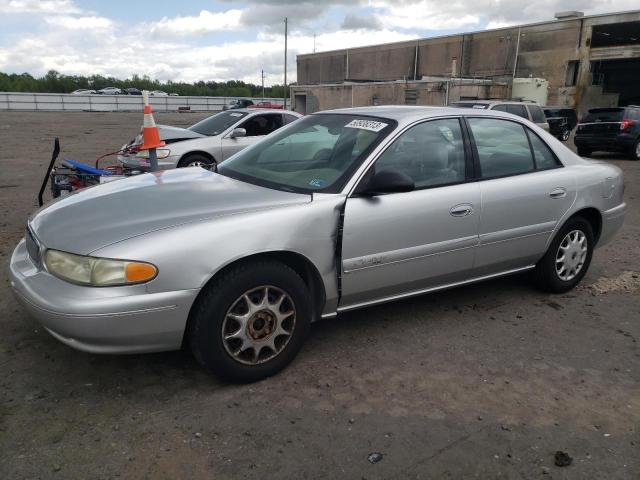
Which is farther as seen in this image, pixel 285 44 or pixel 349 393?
pixel 285 44

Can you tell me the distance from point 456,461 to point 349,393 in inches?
28.3

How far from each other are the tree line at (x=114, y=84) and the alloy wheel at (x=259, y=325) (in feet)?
295

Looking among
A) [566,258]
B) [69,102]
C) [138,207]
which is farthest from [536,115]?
[69,102]

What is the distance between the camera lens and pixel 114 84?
10331cm

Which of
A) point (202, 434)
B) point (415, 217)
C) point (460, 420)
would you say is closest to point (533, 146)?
point (415, 217)

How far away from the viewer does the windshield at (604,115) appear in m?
14.8

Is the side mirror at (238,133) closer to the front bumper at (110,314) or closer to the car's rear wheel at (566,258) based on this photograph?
Answer: the car's rear wheel at (566,258)

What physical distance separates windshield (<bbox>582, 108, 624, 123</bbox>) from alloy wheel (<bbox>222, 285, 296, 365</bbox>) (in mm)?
14939

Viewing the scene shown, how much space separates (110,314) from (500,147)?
9.85ft

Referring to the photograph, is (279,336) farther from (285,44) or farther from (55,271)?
(285,44)

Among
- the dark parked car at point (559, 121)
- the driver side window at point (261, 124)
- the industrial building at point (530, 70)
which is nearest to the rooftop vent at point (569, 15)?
the industrial building at point (530, 70)

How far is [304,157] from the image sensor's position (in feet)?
12.5

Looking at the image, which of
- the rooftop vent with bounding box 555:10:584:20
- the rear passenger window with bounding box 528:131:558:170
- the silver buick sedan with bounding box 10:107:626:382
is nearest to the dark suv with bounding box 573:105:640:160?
the silver buick sedan with bounding box 10:107:626:382

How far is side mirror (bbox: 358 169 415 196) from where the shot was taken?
3.15 m
